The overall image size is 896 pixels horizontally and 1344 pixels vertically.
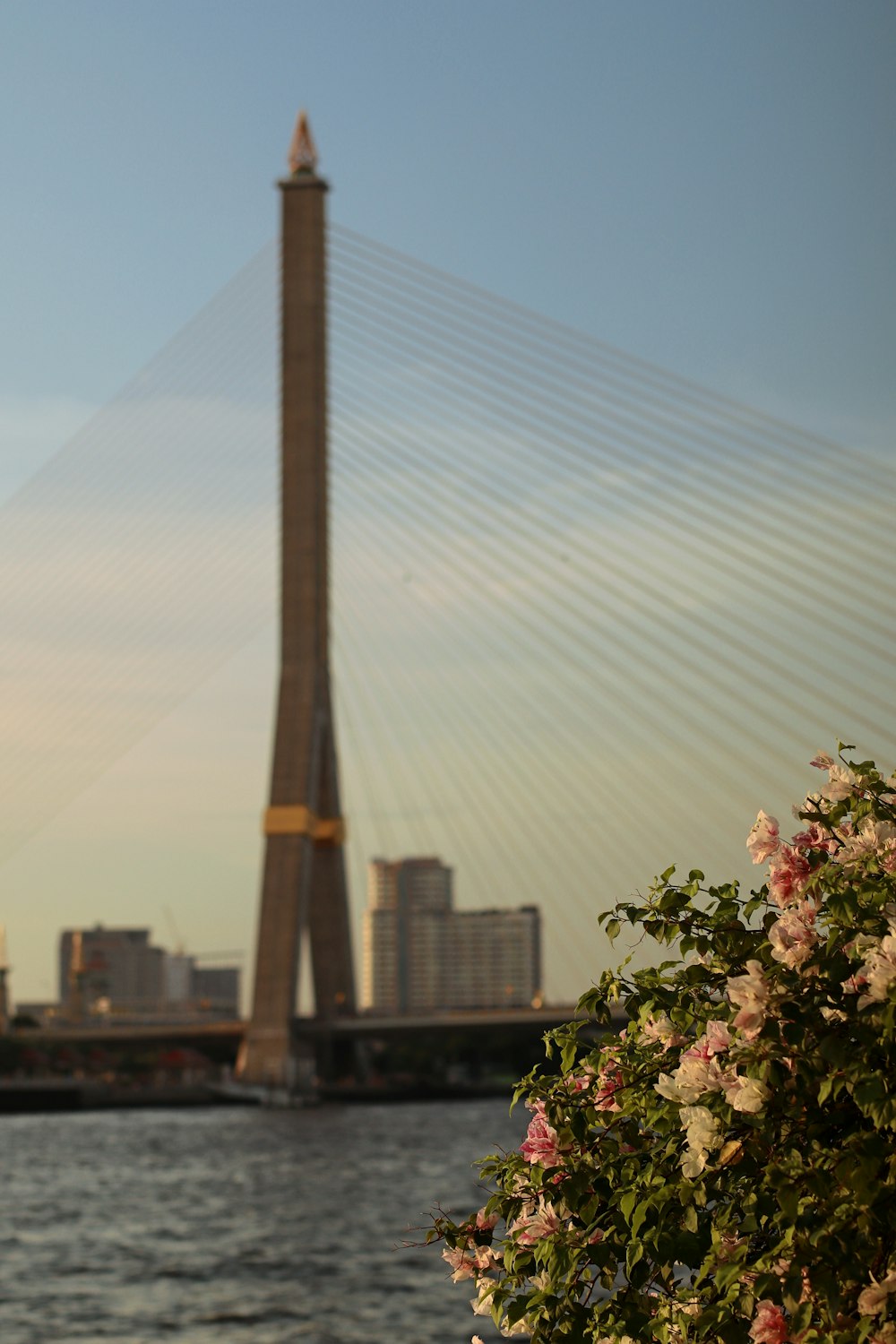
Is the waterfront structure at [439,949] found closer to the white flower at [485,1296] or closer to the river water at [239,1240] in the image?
the river water at [239,1240]

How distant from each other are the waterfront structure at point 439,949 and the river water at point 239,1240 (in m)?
68.4

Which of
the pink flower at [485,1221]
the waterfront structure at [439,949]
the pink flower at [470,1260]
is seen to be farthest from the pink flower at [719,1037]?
the waterfront structure at [439,949]

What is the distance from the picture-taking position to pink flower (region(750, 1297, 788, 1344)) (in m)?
3.13

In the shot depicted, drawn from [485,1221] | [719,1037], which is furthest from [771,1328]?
[485,1221]

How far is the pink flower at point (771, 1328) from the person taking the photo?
313 cm

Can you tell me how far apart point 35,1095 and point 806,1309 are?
79.7 meters

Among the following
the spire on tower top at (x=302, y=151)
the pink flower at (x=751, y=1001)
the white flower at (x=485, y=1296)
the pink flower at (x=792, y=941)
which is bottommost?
the white flower at (x=485, y=1296)

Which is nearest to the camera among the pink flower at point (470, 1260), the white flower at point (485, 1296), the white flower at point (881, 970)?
the white flower at point (881, 970)

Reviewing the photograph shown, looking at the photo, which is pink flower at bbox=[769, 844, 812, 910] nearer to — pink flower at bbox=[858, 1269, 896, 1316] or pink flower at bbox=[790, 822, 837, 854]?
pink flower at bbox=[790, 822, 837, 854]

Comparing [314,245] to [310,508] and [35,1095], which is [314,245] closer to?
[310,508]

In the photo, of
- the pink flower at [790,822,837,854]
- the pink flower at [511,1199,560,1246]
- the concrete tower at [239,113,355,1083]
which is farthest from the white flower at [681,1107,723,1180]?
the concrete tower at [239,113,355,1083]

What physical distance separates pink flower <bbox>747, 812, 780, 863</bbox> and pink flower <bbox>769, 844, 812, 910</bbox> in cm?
2

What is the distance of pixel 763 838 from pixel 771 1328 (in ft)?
2.83

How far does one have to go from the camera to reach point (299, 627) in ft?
154
